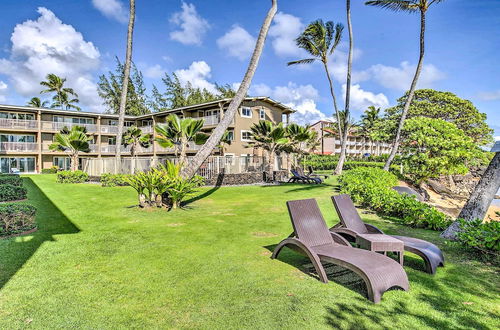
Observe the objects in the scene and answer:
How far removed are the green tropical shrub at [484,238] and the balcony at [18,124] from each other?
40.4 m

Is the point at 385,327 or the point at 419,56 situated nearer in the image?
the point at 385,327

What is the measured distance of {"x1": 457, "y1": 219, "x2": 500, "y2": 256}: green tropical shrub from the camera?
5.06 m

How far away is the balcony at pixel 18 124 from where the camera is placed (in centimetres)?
3206

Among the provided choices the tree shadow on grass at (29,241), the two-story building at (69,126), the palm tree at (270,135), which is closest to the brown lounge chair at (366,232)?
the tree shadow on grass at (29,241)

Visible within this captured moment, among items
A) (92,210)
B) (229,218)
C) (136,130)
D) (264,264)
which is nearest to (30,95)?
(136,130)

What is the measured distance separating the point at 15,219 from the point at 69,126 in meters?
33.8

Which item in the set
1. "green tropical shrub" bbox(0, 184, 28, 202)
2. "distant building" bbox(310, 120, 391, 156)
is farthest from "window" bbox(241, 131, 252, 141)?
"distant building" bbox(310, 120, 391, 156)

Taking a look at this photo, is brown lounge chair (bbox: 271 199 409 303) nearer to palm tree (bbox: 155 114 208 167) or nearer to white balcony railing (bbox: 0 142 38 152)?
palm tree (bbox: 155 114 208 167)

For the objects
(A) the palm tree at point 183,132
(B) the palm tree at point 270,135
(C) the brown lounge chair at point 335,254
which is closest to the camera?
(C) the brown lounge chair at point 335,254

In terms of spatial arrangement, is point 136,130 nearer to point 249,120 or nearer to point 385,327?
point 249,120

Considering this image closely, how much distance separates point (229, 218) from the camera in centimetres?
890

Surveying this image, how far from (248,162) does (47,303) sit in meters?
20.2

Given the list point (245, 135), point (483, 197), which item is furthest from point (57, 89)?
point (483, 197)

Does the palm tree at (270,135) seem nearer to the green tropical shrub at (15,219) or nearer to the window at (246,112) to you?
the window at (246,112)
